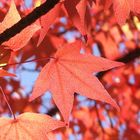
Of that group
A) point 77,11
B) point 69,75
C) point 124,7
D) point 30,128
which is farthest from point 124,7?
point 30,128

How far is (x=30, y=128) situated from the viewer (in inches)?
43.4

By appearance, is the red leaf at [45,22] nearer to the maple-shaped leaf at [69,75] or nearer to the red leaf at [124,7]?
the maple-shaped leaf at [69,75]

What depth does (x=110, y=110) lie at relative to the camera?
3.33 meters

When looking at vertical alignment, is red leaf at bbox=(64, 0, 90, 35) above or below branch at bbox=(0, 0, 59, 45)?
below

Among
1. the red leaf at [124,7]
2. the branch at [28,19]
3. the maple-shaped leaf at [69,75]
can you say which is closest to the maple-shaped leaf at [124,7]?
the red leaf at [124,7]

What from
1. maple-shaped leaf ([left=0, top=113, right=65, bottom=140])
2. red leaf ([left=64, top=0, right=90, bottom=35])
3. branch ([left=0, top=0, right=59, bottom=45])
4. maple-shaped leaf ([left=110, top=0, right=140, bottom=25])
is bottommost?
maple-shaped leaf ([left=0, top=113, right=65, bottom=140])

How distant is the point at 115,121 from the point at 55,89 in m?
2.48

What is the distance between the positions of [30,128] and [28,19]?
333 millimetres

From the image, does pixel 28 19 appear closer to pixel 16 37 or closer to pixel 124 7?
pixel 16 37

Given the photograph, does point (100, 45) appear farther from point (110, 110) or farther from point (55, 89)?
point (55, 89)

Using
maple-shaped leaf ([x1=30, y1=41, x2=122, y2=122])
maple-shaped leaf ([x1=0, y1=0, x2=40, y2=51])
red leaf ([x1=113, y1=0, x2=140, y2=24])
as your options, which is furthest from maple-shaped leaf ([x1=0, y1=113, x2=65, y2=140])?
red leaf ([x1=113, y1=0, x2=140, y2=24])

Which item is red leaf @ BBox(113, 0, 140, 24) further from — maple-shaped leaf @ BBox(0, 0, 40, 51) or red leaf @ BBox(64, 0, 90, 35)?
maple-shaped leaf @ BBox(0, 0, 40, 51)

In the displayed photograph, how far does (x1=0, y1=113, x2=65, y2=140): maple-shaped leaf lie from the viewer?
1088 millimetres

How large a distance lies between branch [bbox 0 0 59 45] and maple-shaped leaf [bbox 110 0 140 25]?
0.81 feet
